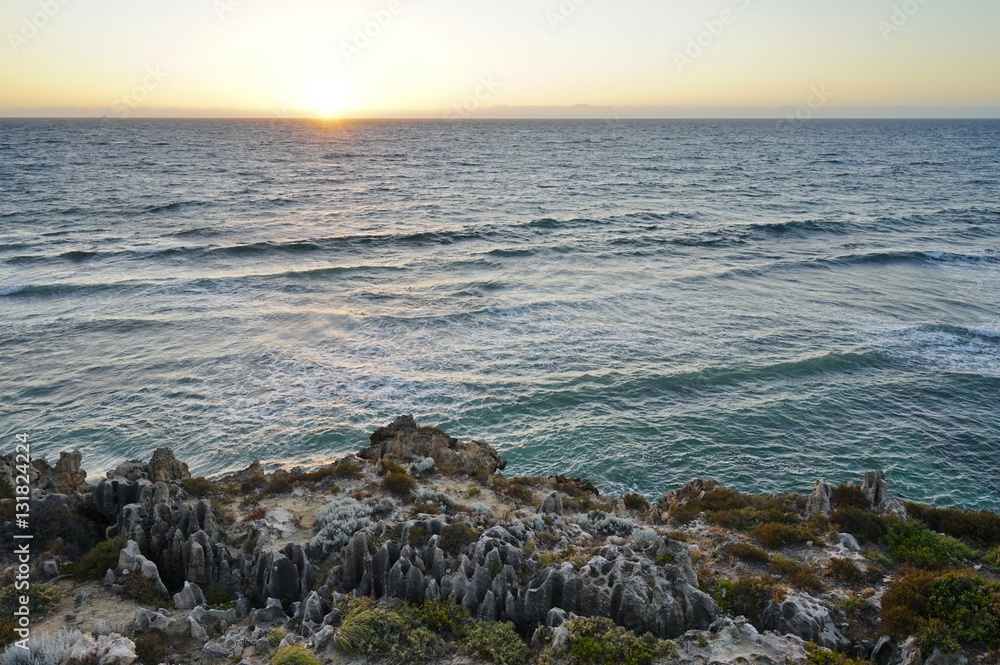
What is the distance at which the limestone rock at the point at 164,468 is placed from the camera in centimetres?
1739

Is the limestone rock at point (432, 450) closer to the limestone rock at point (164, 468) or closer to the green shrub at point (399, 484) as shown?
the green shrub at point (399, 484)

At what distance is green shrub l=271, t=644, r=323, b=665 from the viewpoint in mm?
10227

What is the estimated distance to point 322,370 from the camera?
1197 inches

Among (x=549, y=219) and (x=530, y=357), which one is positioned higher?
(x=549, y=219)

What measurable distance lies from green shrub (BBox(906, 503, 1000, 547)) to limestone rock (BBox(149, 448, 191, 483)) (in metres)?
21.4

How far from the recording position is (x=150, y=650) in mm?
10578

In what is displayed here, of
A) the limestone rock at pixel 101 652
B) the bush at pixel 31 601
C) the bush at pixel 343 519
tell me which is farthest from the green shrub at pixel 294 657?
the bush at pixel 31 601

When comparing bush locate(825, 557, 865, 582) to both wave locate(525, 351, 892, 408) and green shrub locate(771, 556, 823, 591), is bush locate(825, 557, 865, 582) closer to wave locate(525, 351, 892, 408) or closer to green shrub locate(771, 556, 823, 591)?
green shrub locate(771, 556, 823, 591)

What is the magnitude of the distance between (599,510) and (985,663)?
8.97 metres

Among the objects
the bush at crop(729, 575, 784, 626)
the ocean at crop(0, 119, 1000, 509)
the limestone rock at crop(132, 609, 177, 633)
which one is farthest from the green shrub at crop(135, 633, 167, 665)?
the ocean at crop(0, 119, 1000, 509)

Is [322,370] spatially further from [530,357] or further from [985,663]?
[985,663]

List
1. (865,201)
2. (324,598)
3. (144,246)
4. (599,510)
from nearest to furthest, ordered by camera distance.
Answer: (324,598) < (599,510) < (144,246) < (865,201)

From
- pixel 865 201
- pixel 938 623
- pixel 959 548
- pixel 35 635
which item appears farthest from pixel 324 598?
pixel 865 201

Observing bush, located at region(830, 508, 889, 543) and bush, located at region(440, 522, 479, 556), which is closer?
bush, located at region(440, 522, 479, 556)
